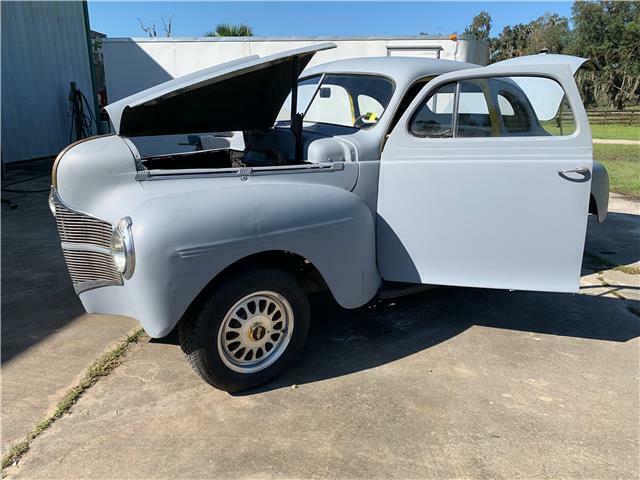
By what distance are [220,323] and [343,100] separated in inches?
88.4

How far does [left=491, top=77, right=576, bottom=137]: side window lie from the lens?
10.9 ft

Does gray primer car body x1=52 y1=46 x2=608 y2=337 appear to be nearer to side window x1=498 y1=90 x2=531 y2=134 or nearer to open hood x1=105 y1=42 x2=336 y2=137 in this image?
open hood x1=105 y1=42 x2=336 y2=137

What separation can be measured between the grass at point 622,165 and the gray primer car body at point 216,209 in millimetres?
7956

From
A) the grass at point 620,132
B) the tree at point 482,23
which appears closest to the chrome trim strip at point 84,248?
the grass at point 620,132

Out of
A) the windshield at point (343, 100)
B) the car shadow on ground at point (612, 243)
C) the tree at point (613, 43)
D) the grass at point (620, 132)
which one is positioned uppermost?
the tree at point (613, 43)

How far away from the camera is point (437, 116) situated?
3557mm

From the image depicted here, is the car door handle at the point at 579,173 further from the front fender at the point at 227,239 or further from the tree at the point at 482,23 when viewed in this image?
the tree at the point at 482,23

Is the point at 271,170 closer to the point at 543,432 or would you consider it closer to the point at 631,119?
the point at 543,432

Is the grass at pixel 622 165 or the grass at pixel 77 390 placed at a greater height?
the grass at pixel 622 165

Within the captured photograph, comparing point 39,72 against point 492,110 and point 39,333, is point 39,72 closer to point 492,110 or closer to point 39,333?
point 39,333

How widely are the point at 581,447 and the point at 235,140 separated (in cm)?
345

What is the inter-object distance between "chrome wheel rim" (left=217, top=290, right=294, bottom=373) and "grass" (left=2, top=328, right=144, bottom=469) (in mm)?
935

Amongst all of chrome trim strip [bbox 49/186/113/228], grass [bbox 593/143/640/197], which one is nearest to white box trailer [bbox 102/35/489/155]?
grass [bbox 593/143/640/197]

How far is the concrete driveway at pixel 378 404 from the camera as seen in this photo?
2424 millimetres
